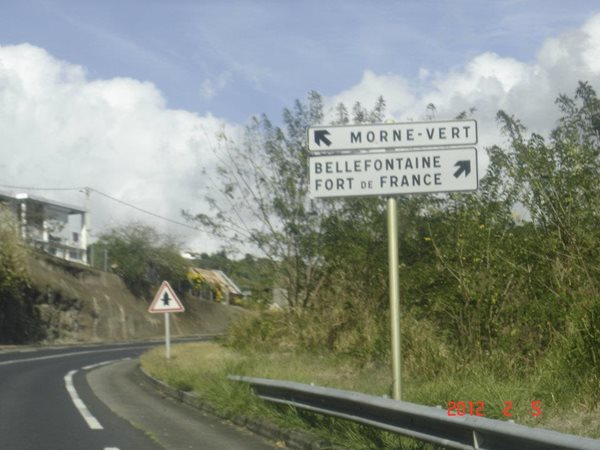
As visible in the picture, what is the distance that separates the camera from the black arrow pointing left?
962 cm

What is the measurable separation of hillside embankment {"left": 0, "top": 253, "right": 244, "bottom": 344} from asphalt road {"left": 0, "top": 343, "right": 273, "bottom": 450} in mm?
26607

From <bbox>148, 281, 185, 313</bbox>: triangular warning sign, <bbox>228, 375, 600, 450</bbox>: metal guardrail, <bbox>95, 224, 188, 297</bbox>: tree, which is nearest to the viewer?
<bbox>228, 375, 600, 450</bbox>: metal guardrail

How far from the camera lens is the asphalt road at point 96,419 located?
1089 cm

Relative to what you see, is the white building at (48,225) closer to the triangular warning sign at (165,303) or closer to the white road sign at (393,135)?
the triangular warning sign at (165,303)

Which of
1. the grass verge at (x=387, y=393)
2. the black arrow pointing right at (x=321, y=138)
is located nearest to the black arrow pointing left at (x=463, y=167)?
the black arrow pointing right at (x=321, y=138)

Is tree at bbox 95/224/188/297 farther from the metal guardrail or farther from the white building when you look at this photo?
the metal guardrail

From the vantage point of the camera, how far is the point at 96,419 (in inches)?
528

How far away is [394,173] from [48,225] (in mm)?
64397

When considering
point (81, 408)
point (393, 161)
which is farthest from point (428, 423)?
point (81, 408)

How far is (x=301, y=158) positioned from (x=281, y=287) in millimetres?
3907

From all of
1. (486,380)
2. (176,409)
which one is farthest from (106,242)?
(486,380)

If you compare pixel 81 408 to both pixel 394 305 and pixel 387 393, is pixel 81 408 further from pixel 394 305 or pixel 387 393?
pixel 394 305

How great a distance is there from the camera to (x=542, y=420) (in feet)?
30.2
